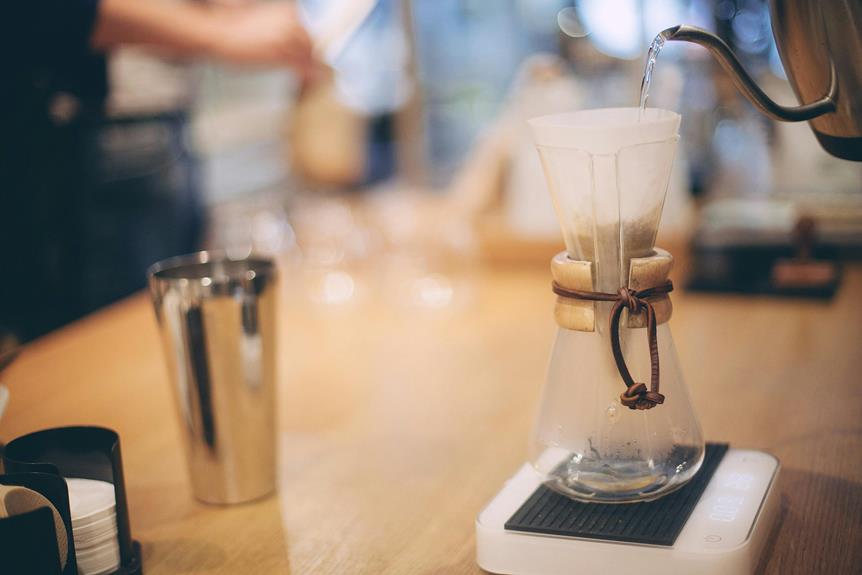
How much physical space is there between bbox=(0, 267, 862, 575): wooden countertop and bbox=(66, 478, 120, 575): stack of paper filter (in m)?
0.05

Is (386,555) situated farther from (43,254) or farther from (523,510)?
(43,254)

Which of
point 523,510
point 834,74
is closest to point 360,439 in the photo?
point 523,510

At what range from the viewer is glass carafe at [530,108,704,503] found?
0.76m

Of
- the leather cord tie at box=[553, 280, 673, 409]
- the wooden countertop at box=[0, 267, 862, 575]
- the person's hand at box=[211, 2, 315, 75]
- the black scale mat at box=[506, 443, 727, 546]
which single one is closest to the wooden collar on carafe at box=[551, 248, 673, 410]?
the leather cord tie at box=[553, 280, 673, 409]

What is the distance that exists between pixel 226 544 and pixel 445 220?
105cm

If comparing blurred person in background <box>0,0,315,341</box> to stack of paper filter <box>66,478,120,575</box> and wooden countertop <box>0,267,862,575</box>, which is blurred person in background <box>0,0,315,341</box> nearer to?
wooden countertop <box>0,267,862,575</box>

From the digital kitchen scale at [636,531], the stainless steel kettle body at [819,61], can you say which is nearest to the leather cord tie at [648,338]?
the digital kitchen scale at [636,531]

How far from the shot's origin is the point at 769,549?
834 mm

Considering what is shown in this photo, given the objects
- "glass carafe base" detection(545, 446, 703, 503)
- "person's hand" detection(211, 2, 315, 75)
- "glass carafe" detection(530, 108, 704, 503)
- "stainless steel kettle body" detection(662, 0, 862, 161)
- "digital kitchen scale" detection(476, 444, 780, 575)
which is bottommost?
"digital kitchen scale" detection(476, 444, 780, 575)

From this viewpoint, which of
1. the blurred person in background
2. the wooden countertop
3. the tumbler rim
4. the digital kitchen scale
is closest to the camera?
the digital kitchen scale

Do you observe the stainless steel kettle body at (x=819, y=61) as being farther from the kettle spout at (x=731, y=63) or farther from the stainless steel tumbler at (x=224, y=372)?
the stainless steel tumbler at (x=224, y=372)

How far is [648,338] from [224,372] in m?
0.44

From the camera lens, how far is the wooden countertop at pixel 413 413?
35.6 inches

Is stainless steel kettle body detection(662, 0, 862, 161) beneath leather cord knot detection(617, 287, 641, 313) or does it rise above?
above
